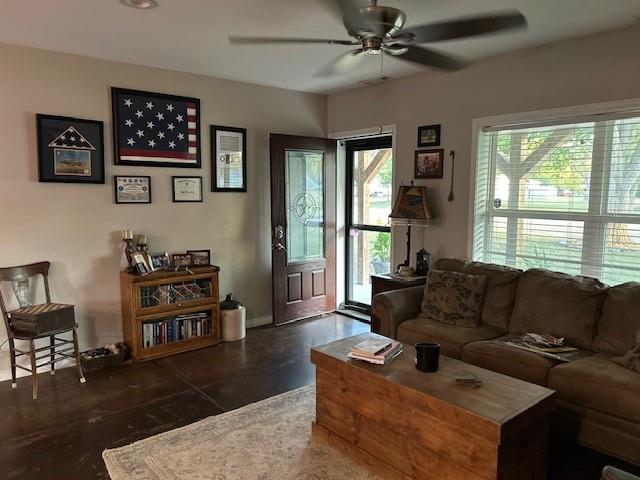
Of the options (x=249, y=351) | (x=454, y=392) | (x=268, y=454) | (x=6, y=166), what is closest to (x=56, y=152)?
(x=6, y=166)

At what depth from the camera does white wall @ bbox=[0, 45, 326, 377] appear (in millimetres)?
3486

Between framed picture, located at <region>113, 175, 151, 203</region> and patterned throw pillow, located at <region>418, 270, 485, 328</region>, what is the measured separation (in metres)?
2.61

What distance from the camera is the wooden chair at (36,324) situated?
3.17 meters

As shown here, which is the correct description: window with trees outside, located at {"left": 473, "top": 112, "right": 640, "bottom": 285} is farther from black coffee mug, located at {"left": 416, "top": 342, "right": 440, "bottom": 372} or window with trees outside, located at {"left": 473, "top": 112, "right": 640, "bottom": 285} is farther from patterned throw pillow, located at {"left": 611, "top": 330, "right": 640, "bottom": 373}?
black coffee mug, located at {"left": 416, "top": 342, "right": 440, "bottom": 372}

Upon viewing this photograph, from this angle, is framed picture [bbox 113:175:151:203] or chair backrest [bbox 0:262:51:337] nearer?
chair backrest [bbox 0:262:51:337]

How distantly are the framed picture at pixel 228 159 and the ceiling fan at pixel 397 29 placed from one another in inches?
69.7

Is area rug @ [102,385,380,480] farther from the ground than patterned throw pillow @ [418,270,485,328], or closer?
closer

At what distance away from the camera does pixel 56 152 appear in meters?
3.61

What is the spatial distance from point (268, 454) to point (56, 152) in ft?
9.31

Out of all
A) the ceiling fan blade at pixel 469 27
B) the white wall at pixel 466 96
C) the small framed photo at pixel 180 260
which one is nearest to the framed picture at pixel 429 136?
the white wall at pixel 466 96

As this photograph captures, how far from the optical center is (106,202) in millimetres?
3902

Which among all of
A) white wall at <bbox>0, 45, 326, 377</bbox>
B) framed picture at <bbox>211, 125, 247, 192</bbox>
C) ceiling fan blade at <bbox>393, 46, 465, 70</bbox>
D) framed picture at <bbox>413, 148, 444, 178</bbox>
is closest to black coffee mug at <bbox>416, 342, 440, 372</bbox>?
ceiling fan blade at <bbox>393, 46, 465, 70</bbox>

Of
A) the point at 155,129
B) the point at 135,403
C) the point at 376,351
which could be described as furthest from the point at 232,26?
the point at 135,403

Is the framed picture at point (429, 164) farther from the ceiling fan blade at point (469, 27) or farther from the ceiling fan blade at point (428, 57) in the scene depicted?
the ceiling fan blade at point (469, 27)
